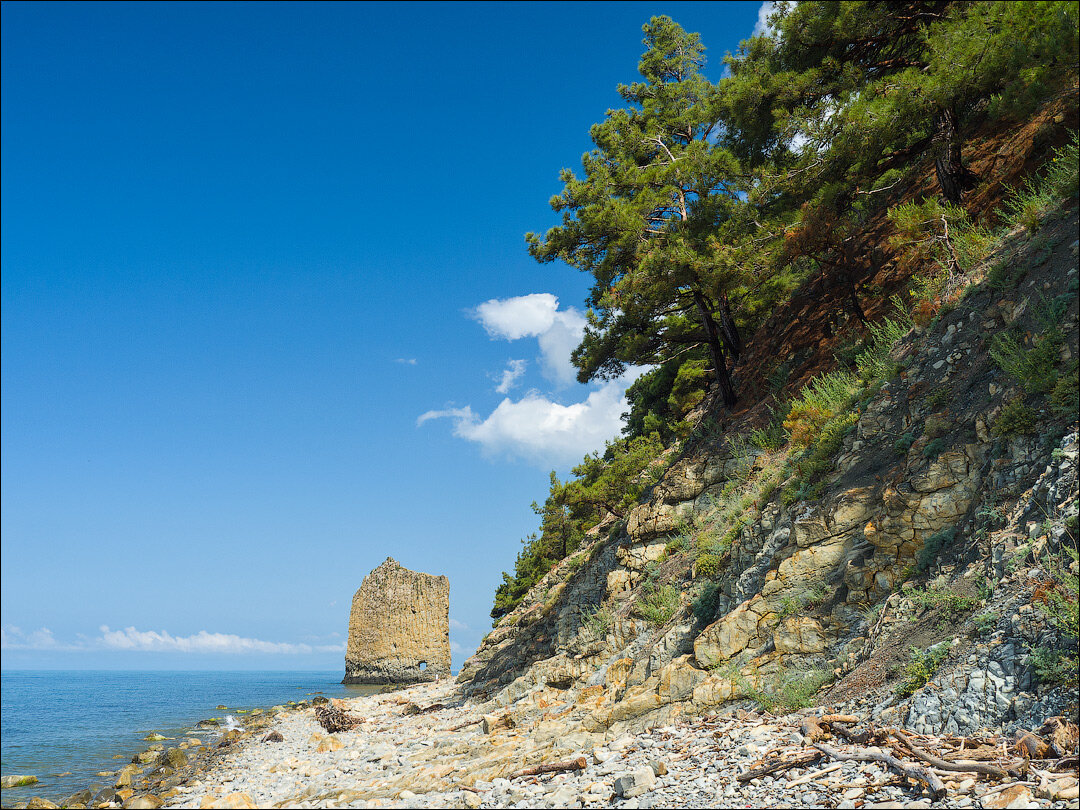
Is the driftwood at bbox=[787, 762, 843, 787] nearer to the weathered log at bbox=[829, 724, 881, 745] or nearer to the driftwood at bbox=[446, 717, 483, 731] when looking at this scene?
the weathered log at bbox=[829, 724, 881, 745]

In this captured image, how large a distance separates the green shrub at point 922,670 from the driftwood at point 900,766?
3.22ft

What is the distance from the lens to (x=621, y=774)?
6.11 m

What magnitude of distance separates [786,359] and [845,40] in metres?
6.82

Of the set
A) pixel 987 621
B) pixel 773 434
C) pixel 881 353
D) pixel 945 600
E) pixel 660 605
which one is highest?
pixel 881 353

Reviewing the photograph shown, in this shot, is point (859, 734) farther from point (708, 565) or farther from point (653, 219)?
point (653, 219)

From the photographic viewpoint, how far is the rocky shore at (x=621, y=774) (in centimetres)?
432

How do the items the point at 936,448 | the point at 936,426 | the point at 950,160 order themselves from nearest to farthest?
the point at 936,448 < the point at 936,426 < the point at 950,160

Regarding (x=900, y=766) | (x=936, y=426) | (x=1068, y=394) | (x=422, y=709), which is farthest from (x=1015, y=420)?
(x=422, y=709)

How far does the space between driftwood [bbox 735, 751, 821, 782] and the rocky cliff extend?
0.90m

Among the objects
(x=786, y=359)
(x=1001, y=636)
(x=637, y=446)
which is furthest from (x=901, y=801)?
(x=637, y=446)

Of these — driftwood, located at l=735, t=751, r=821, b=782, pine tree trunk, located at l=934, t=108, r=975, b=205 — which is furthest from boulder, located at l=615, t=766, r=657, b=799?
pine tree trunk, located at l=934, t=108, r=975, b=205

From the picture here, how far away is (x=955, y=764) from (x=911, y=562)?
3.11m

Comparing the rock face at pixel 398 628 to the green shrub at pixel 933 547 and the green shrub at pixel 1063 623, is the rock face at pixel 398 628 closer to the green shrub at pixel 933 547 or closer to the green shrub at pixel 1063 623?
the green shrub at pixel 933 547

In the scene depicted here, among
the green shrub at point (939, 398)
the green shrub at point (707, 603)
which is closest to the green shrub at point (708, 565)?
the green shrub at point (707, 603)
